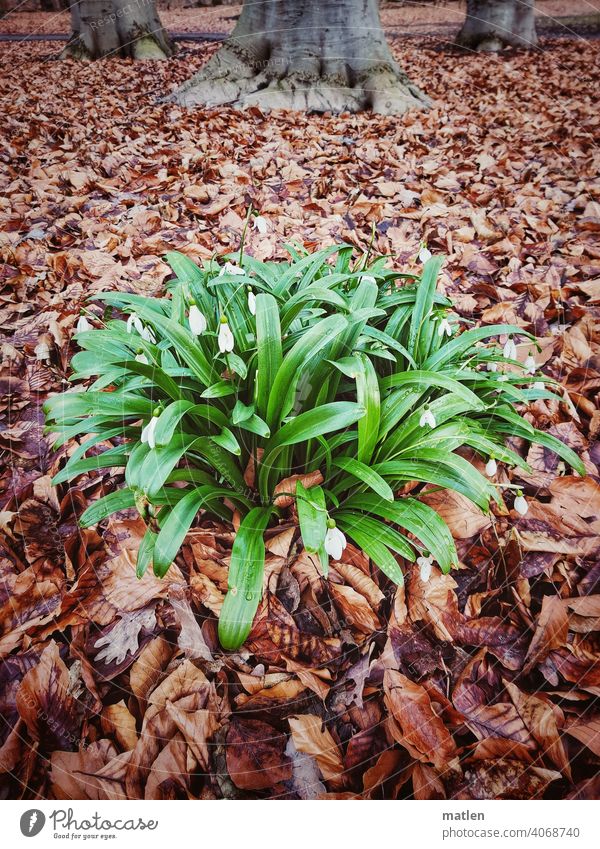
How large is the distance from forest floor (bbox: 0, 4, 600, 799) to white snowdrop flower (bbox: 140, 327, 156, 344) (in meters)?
0.38

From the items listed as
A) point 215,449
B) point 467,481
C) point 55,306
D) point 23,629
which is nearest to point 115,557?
point 23,629

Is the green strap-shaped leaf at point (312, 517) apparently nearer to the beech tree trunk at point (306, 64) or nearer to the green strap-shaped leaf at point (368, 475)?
the green strap-shaped leaf at point (368, 475)

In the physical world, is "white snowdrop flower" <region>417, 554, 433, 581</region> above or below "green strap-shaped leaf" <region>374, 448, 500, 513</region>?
below

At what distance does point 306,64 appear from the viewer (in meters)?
1.66

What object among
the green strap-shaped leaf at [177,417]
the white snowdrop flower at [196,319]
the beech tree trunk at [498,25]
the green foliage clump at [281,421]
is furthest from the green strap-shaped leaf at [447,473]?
the beech tree trunk at [498,25]

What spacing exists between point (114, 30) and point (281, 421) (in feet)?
4.40

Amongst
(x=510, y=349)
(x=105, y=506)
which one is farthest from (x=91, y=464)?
(x=510, y=349)

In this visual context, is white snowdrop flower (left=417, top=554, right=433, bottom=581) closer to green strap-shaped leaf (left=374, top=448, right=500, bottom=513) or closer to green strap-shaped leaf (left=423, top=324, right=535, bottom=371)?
green strap-shaped leaf (left=374, top=448, right=500, bottom=513)

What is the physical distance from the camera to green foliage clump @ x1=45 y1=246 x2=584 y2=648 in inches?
31.6

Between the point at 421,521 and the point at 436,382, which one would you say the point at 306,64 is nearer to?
the point at 436,382

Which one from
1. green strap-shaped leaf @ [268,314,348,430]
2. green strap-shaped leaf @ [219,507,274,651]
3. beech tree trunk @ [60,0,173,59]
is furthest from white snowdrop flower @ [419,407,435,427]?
beech tree trunk @ [60,0,173,59]

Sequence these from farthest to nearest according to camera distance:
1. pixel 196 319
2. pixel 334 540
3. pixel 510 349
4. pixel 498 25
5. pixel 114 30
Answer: pixel 498 25
pixel 114 30
pixel 510 349
pixel 196 319
pixel 334 540

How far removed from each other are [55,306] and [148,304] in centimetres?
46
